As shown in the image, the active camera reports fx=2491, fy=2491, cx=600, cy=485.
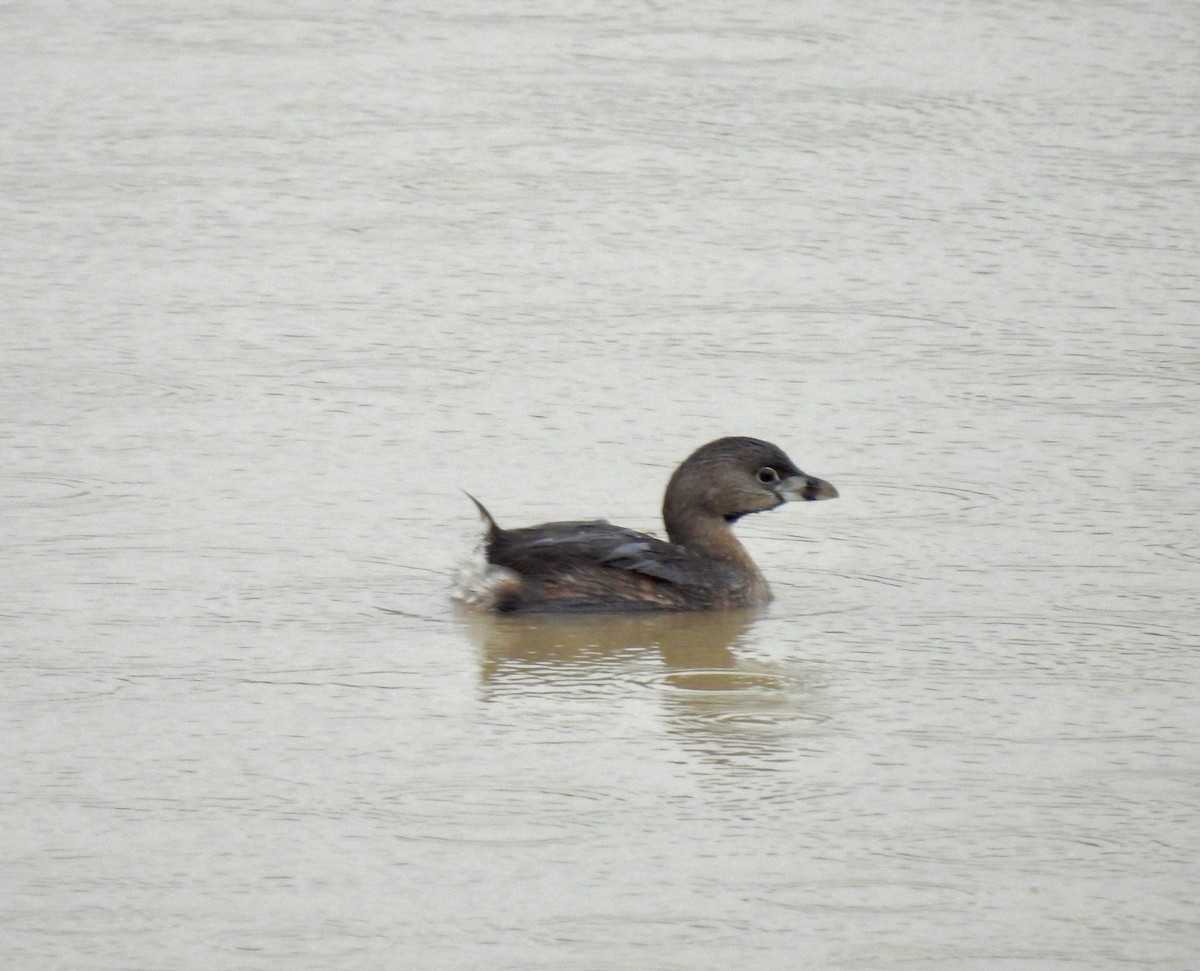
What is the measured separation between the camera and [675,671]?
7168 mm

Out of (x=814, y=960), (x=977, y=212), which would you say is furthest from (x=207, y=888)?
(x=977, y=212)

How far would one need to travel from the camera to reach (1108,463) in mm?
8695

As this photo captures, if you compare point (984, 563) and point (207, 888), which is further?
point (984, 563)

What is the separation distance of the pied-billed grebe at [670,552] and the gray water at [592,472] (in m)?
0.13

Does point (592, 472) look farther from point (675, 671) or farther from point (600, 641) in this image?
point (675, 671)

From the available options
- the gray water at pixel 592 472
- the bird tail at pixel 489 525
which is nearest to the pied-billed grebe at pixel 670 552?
the bird tail at pixel 489 525

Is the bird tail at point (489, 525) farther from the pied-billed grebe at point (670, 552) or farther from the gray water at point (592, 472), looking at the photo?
the gray water at point (592, 472)

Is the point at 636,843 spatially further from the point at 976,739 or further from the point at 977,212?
the point at 977,212

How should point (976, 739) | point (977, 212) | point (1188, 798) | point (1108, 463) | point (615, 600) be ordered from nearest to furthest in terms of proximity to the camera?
point (1188, 798)
point (976, 739)
point (615, 600)
point (1108, 463)
point (977, 212)

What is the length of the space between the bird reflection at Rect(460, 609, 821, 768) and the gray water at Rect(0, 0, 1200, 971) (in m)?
0.02

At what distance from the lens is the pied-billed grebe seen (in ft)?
25.2

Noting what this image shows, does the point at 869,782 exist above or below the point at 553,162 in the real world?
below

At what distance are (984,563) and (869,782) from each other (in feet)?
6.66

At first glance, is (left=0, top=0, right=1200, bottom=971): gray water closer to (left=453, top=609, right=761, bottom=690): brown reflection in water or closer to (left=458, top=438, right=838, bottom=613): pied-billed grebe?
(left=453, top=609, right=761, bottom=690): brown reflection in water
